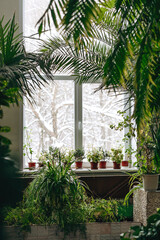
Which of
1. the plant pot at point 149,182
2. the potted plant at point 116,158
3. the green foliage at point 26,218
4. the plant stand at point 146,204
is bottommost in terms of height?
the green foliage at point 26,218

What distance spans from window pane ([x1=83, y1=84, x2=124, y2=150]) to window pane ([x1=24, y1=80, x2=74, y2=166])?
0.71 feet

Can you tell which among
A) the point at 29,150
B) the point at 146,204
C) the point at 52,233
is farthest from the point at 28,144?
the point at 146,204

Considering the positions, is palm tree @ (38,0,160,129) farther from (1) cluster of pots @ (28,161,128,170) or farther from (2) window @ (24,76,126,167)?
(2) window @ (24,76,126,167)

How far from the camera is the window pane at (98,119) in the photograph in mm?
5051

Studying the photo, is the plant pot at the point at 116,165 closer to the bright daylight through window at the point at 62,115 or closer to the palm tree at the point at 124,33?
the bright daylight through window at the point at 62,115

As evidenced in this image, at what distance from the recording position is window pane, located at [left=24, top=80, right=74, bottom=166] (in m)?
5.00

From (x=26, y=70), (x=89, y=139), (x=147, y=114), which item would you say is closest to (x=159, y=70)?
(x=147, y=114)

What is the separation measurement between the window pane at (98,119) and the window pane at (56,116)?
0.22 metres

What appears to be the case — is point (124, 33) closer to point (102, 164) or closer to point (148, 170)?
point (148, 170)

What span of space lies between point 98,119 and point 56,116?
652mm

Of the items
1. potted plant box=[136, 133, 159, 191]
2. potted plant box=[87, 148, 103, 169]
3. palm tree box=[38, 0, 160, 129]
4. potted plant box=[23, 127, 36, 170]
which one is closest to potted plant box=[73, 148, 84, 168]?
potted plant box=[87, 148, 103, 169]

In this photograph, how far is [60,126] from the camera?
5027mm

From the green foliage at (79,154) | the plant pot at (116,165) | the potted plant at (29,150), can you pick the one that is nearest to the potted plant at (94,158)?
the green foliage at (79,154)

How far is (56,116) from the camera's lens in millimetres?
5020
